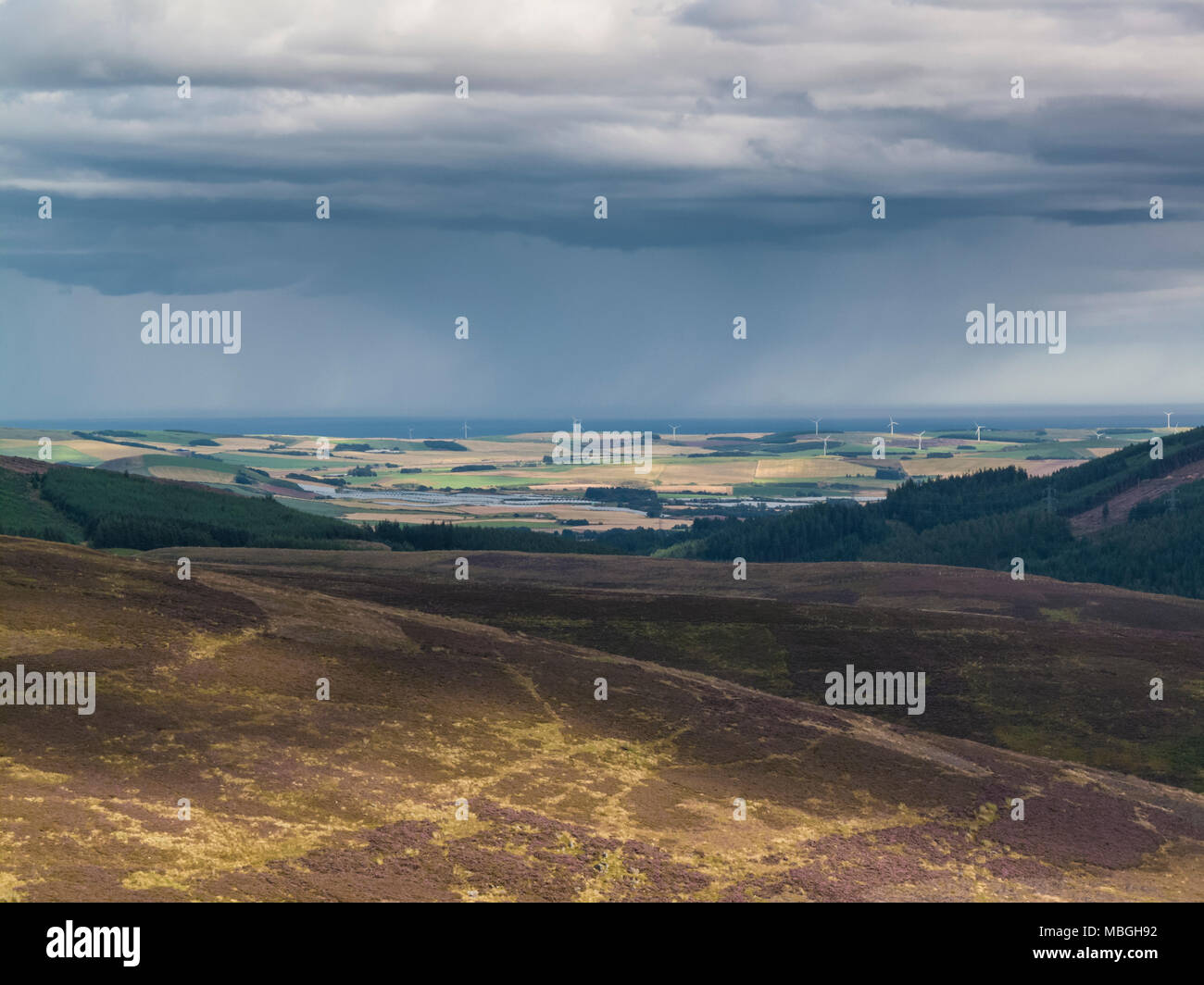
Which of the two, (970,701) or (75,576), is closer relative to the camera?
(75,576)

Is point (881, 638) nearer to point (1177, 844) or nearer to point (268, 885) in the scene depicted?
point (1177, 844)

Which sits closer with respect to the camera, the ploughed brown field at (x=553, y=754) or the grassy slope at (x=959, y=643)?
the ploughed brown field at (x=553, y=754)

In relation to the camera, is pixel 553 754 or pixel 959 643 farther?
pixel 959 643

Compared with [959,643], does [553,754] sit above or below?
above

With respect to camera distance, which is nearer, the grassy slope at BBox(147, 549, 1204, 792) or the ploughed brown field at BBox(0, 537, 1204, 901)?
the ploughed brown field at BBox(0, 537, 1204, 901)

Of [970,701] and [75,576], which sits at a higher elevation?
[75,576]
